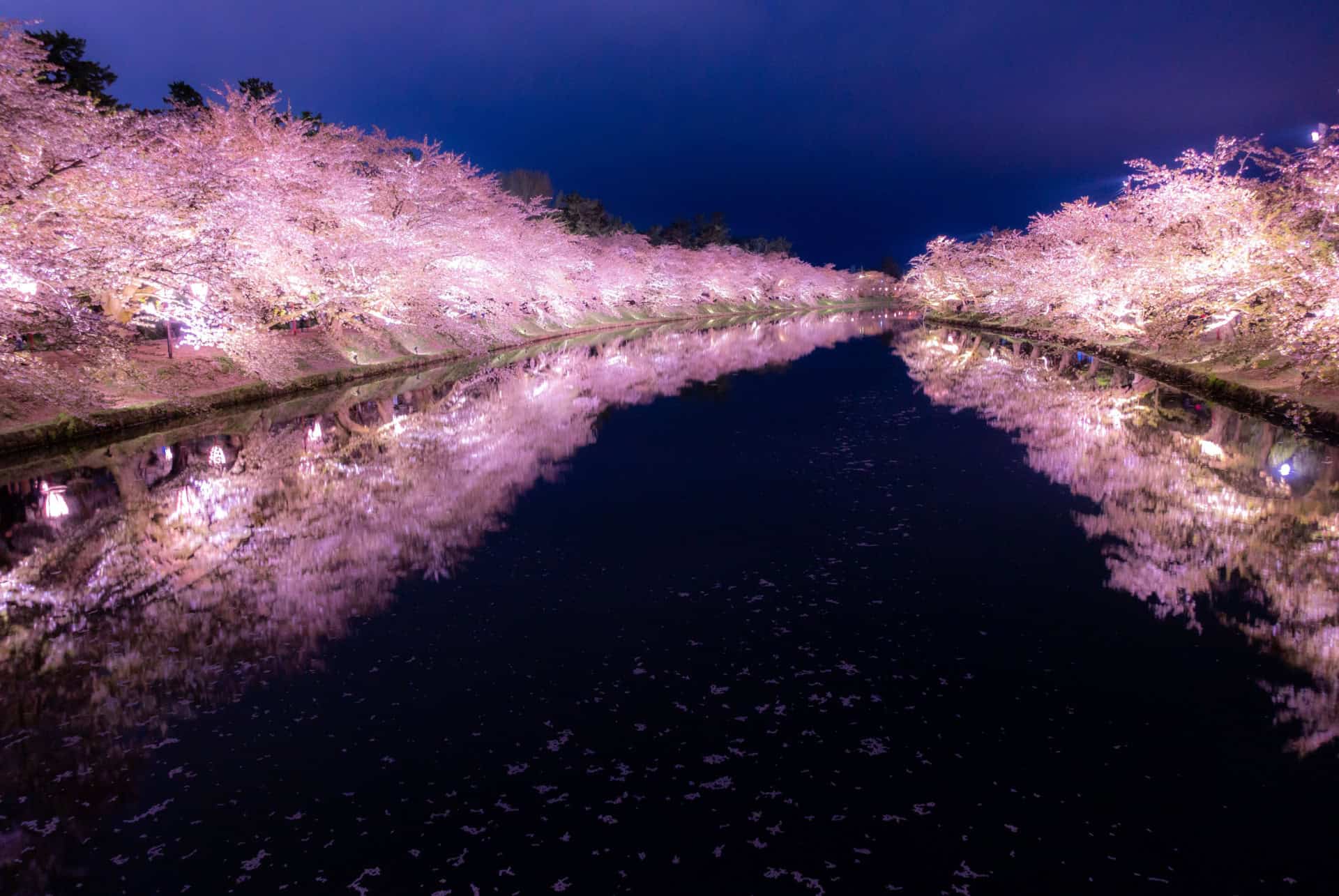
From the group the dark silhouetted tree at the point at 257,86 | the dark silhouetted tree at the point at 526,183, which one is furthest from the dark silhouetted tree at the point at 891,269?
the dark silhouetted tree at the point at 257,86

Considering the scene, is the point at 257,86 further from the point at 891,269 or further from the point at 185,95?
the point at 891,269

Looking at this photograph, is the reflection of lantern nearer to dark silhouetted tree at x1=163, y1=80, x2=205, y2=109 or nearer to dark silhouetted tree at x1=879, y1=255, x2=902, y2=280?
dark silhouetted tree at x1=163, y1=80, x2=205, y2=109

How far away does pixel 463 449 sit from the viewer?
14945mm

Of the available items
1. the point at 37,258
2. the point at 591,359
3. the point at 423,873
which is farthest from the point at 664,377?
the point at 423,873

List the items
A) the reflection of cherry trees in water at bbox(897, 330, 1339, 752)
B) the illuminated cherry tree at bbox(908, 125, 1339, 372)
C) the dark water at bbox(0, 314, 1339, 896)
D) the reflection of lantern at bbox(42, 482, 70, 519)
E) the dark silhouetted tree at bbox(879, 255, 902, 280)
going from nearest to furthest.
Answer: the dark water at bbox(0, 314, 1339, 896), the reflection of cherry trees in water at bbox(897, 330, 1339, 752), the reflection of lantern at bbox(42, 482, 70, 519), the illuminated cherry tree at bbox(908, 125, 1339, 372), the dark silhouetted tree at bbox(879, 255, 902, 280)

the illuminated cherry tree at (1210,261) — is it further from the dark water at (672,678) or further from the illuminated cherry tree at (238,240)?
the illuminated cherry tree at (238,240)

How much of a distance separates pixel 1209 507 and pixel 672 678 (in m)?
9.38

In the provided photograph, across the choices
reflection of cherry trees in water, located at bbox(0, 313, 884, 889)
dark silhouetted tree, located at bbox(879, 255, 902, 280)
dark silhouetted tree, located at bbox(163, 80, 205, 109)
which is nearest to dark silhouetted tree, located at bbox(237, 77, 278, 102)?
dark silhouetted tree, located at bbox(163, 80, 205, 109)

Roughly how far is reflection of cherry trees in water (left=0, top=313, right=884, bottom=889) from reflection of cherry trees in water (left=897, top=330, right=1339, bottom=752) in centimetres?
821

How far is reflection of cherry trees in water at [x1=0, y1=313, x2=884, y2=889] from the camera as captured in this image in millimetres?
5660

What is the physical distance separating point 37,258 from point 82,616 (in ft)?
32.8

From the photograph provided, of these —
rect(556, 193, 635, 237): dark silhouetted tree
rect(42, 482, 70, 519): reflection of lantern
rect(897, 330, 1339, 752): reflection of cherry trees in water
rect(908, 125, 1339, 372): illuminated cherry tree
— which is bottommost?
rect(897, 330, 1339, 752): reflection of cherry trees in water

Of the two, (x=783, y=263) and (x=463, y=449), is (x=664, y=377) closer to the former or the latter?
(x=463, y=449)

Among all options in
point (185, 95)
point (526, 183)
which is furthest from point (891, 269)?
point (185, 95)
